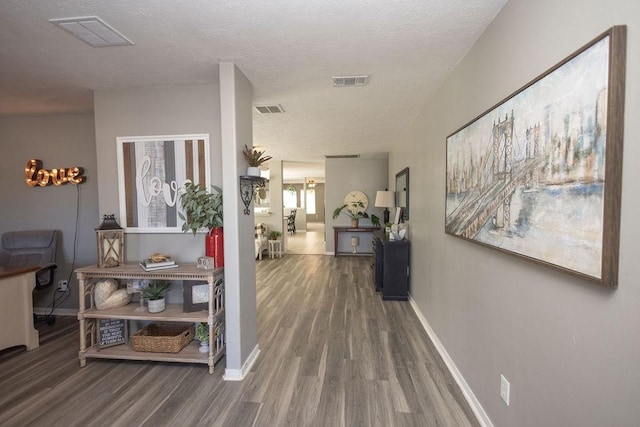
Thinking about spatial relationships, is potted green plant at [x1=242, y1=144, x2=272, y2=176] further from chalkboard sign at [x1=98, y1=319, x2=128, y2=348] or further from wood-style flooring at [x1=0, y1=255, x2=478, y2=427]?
chalkboard sign at [x1=98, y1=319, x2=128, y2=348]

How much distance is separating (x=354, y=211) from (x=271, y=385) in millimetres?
5190

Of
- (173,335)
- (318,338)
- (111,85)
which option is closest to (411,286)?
(318,338)

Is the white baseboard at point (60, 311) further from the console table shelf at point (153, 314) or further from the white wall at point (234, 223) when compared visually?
the white wall at point (234, 223)

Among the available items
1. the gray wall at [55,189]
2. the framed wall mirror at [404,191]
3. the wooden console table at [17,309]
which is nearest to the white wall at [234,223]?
the wooden console table at [17,309]

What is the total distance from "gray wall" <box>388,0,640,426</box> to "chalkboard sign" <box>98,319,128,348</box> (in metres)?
2.93

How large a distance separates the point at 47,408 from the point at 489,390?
2905 millimetres

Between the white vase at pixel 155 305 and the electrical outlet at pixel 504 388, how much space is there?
100 inches

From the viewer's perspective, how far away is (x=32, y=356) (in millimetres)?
2586

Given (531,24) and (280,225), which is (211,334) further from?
(280,225)

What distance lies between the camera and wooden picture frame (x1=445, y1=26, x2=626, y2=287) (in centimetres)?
89

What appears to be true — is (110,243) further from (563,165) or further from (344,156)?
(344,156)

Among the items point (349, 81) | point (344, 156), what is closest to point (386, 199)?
point (344, 156)

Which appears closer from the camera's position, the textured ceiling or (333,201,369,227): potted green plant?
the textured ceiling

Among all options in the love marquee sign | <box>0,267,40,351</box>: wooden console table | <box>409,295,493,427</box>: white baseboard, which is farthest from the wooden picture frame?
the love marquee sign
